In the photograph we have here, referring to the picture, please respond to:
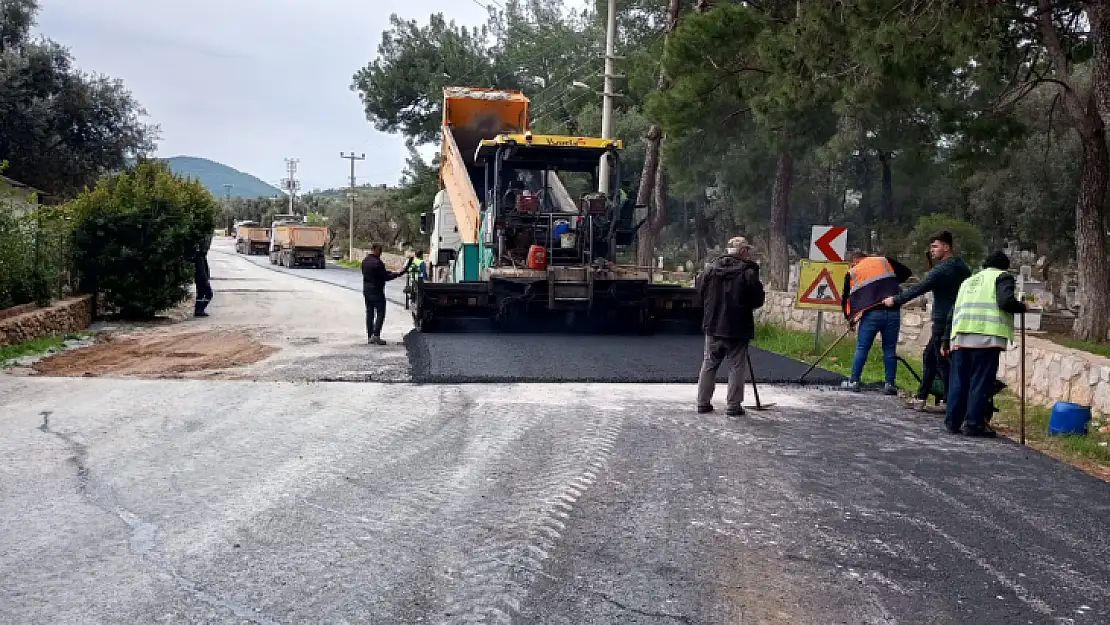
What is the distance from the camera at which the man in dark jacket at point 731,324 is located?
344 inches

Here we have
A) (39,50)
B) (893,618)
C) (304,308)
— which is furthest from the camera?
Result: (39,50)

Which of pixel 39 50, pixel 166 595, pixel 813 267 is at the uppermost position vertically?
pixel 39 50

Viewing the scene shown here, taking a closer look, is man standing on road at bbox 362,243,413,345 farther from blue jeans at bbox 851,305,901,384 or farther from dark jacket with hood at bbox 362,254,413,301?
blue jeans at bbox 851,305,901,384

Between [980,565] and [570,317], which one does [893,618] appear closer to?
[980,565]

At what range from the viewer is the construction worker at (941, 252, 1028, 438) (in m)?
7.94

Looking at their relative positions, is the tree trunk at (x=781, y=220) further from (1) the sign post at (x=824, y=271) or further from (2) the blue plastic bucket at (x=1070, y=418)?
(2) the blue plastic bucket at (x=1070, y=418)

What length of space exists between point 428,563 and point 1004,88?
16430mm

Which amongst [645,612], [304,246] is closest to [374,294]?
[645,612]

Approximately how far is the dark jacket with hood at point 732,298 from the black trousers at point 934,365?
1.64 meters

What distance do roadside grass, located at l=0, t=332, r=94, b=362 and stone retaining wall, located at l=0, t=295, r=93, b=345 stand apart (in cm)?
8

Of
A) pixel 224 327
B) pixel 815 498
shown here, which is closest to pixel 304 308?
pixel 224 327

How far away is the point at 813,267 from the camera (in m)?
13.0

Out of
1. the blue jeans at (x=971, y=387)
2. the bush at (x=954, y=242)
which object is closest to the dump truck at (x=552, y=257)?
the blue jeans at (x=971, y=387)

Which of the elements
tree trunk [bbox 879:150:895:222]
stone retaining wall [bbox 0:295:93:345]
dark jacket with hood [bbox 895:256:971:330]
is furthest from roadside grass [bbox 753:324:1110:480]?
tree trunk [bbox 879:150:895:222]
